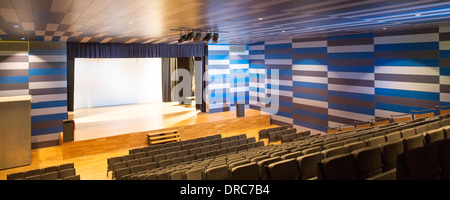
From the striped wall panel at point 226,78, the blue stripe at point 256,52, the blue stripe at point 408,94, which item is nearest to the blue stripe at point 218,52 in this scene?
the striped wall panel at point 226,78

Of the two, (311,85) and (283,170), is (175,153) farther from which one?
(311,85)

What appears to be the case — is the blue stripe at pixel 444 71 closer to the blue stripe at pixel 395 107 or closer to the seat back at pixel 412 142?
the blue stripe at pixel 395 107

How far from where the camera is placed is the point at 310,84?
14.4 metres

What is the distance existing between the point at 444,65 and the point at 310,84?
18.3 feet

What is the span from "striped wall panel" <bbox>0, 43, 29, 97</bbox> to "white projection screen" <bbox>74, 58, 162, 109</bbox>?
5.75 meters

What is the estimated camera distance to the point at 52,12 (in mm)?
6324

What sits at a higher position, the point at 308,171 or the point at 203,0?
the point at 203,0

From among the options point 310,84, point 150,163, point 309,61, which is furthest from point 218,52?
point 150,163

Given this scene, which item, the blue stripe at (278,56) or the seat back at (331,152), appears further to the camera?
the blue stripe at (278,56)

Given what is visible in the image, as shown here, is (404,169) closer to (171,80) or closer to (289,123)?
(289,123)

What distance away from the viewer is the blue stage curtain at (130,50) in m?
14.0

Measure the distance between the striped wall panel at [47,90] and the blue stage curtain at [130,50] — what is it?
1.00 m

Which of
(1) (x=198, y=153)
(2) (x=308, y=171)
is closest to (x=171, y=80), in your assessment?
(1) (x=198, y=153)

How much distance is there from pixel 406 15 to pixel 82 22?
756cm
